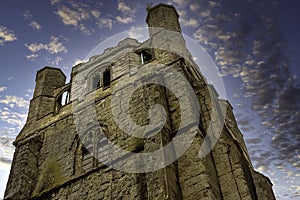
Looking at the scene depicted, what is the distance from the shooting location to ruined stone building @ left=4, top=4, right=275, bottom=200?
693 cm

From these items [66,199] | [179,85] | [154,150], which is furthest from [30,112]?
[154,150]

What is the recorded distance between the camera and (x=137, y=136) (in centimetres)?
829

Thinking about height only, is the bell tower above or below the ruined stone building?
above

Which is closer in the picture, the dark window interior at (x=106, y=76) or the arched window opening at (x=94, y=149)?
the arched window opening at (x=94, y=149)

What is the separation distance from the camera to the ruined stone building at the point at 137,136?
693cm

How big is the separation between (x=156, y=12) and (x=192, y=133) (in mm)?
6665

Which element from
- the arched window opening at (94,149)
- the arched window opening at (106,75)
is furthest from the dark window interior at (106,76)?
the arched window opening at (94,149)

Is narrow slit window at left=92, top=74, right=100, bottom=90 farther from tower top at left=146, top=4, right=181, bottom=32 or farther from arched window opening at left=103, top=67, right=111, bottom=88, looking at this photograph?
tower top at left=146, top=4, right=181, bottom=32

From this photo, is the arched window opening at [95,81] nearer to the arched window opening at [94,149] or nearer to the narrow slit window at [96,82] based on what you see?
the narrow slit window at [96,82]

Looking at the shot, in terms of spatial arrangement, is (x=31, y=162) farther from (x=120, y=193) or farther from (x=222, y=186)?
(x=222, y=186)

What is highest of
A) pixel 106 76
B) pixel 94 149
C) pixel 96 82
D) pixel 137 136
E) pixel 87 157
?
pixel 106 76

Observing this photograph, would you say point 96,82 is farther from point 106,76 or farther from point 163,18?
point 163,18

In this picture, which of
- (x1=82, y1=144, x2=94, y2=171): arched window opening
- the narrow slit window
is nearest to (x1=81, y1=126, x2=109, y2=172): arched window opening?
(x1=82, y1=144, x2=94, y2=171): arched window opening

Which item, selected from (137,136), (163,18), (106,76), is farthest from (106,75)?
(137,136)
